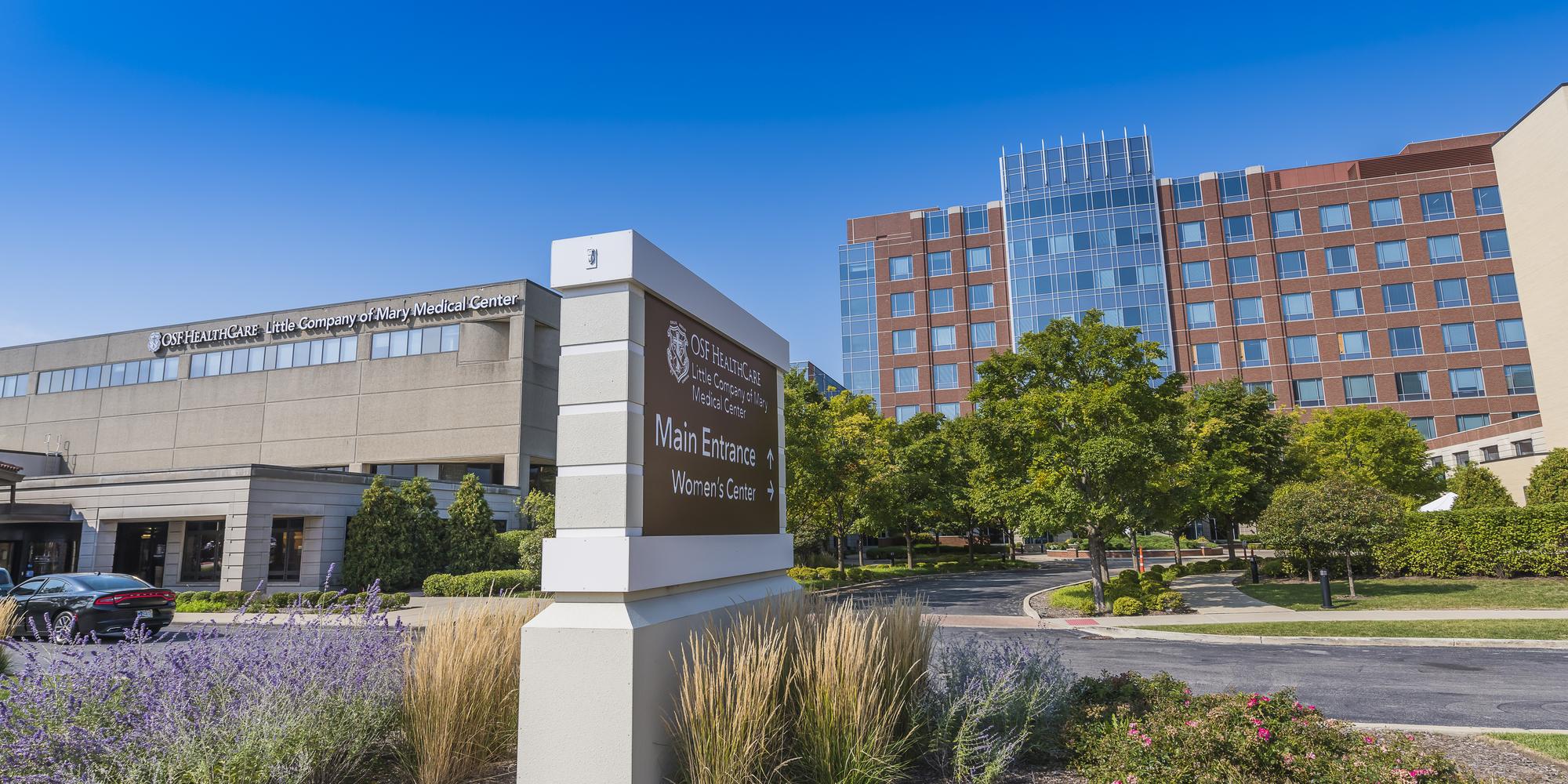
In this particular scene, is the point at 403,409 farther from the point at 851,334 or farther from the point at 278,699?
the point at 278,699

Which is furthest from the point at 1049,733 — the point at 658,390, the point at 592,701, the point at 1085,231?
the point at 1085,231

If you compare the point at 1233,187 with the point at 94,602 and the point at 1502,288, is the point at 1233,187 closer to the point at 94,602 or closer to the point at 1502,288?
the point at 1502,288

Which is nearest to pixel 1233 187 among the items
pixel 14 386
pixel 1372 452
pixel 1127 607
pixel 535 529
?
Result: pixel 1372 452

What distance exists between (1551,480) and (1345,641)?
22973 millimetres

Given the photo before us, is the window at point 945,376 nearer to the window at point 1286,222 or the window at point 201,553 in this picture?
the window at point 1286,222

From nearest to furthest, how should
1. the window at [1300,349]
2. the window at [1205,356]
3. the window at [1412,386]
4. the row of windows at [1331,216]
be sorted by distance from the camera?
1. the window at [1412,386]
2. the row of windows at [1331,216]
3. the window at [1300,349]
4. the window at [1205,356]

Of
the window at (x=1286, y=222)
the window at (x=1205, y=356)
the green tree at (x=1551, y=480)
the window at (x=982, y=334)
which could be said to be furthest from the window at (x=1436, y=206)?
the green tree at (x=1551, y=480)

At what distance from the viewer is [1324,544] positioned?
22844 mm

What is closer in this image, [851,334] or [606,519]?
[606,519]

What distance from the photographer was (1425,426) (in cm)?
5300

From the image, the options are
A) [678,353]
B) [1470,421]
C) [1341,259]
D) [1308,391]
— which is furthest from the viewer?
[1341,259]

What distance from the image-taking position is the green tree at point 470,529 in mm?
33719

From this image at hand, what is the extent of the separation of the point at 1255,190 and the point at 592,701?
217 feet

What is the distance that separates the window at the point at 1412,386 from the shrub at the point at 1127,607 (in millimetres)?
46884
